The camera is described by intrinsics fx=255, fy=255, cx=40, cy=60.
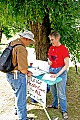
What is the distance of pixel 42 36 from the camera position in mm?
5562

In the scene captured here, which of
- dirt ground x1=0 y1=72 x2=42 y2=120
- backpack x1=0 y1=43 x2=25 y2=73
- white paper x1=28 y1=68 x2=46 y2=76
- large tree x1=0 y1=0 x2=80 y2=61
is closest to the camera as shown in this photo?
large tree x1=0 y1=0 x2=80 y2=61

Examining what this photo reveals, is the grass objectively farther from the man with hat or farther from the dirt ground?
the man with hat

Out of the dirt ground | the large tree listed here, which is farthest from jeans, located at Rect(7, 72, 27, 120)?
the large tree

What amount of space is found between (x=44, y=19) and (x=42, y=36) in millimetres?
370

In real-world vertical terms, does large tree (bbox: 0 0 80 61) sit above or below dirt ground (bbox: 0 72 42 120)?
above

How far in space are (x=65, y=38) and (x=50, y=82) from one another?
82.6 inches

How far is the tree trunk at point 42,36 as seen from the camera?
551 centimetres

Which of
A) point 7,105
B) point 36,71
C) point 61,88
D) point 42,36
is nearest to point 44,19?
point 42,36

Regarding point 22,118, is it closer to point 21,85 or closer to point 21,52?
point 21,85

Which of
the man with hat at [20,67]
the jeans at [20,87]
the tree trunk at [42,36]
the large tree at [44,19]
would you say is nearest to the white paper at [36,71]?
the man with hat at [20,67]

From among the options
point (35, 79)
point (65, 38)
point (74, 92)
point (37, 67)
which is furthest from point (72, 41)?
point (35, 79)

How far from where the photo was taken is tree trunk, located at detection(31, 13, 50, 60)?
18.1 feet

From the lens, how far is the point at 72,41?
19.9ft

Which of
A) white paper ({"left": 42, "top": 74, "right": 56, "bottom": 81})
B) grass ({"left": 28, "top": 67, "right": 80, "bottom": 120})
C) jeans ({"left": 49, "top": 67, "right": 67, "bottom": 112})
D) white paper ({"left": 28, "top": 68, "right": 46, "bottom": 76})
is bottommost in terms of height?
grass ({"left": 28, "top": 67, "right": 80, "bottom": 120})
